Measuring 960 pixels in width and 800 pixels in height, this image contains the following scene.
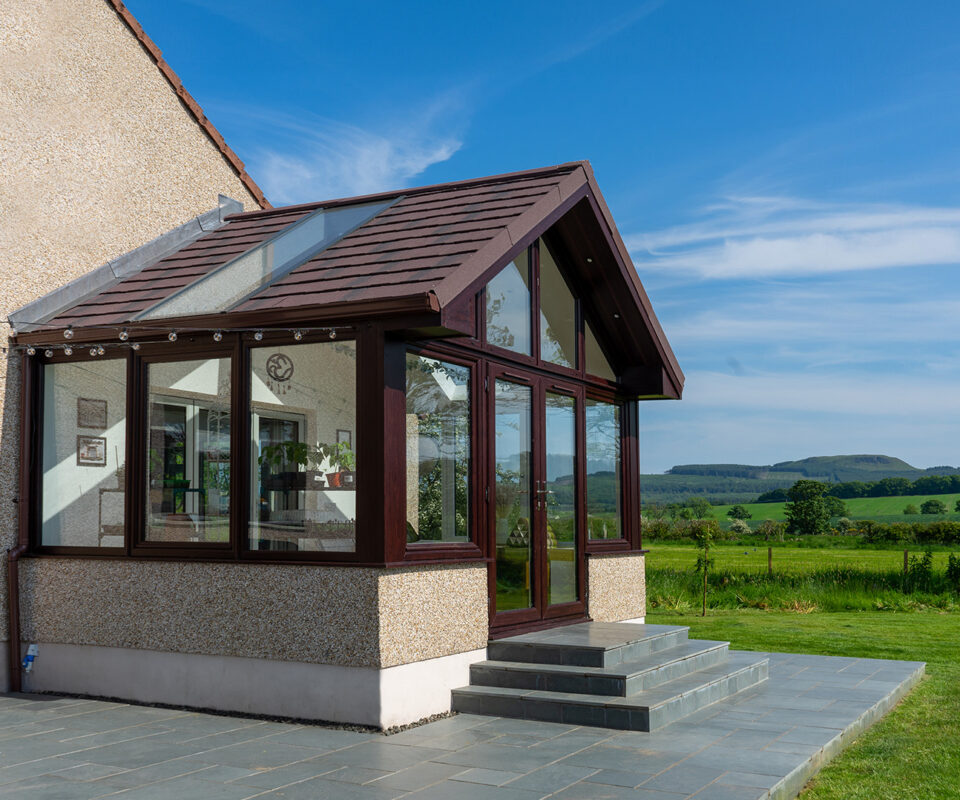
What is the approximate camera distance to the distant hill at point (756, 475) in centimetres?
6266

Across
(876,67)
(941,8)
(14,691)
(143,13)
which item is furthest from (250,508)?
(876,67)

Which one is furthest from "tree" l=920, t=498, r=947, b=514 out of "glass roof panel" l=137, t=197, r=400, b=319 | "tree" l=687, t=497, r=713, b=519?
"glass roof panel" l=137, t=197, r=400, b=319

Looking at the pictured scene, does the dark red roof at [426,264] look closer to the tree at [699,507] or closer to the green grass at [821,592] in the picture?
the green grass at [821,592]

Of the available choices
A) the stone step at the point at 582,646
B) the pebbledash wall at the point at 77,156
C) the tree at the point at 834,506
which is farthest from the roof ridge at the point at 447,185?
the tree at the point at 834,506

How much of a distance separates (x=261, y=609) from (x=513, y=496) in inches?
101

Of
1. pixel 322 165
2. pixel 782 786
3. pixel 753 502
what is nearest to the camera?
pixel 782 786

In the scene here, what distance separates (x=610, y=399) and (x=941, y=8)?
7.79 metres

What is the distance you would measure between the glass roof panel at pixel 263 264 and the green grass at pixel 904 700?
219 inches

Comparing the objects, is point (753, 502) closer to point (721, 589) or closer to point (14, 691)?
point (721, 589)

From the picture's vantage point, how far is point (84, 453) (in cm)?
855

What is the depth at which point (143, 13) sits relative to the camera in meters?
11.0

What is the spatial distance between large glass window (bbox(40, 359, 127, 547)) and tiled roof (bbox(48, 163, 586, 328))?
50 centimetres

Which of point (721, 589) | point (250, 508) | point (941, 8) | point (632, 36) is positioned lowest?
point (721, 589)

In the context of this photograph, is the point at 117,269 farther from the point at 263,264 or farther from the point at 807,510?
the point at 807,510
